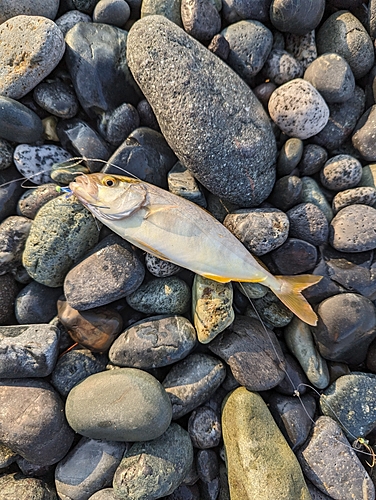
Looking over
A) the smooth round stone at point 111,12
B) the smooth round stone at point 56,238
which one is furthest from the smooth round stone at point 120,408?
the smooth round stone at point 111,12

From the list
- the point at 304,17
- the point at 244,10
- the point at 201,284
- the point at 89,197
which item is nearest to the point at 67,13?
the point at 244,10

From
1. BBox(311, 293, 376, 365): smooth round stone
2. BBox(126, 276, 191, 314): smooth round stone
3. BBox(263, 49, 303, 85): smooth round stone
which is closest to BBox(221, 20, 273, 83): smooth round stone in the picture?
BBox(263, 49, 303, 85): smooth round stone

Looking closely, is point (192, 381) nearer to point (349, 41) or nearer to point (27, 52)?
point (27, 52)

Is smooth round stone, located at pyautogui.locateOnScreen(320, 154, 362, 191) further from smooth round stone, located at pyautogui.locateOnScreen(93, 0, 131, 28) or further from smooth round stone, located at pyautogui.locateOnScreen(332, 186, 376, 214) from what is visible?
→ smooth round stone, located at pyautogui.locateOnScreen(93, 0, 131, 28)

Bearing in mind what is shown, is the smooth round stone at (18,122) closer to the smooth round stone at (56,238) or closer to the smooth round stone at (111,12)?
the smooth round stone at (56,238)

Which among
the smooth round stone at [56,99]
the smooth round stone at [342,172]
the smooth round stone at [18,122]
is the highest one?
the smooth round stone at [56,99]

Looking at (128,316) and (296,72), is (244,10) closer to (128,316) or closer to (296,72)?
(296,72)
